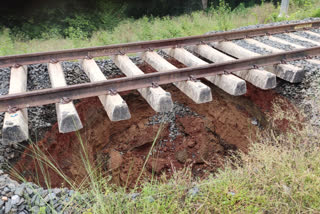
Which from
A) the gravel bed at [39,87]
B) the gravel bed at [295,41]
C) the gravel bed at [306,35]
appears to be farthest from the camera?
the gravel bed at [306,35]

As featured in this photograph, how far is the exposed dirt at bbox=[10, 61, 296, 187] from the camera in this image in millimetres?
4727

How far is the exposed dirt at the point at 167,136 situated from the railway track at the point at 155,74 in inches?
26.6

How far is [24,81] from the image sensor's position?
3746mm

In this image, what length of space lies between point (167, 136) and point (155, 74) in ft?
8.17

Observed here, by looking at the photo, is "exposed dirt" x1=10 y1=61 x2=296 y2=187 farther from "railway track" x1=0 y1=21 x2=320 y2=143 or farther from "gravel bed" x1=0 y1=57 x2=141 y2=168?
"railway track" x1=0 y1=21 x2=320 y2=143

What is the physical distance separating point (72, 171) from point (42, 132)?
73 centimetres

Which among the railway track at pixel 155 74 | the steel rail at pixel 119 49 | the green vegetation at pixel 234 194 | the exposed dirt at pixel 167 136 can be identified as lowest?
the exposed dirt at pixel 167 136

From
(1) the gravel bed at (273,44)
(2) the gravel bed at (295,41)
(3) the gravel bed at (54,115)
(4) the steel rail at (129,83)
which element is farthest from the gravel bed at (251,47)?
(2) the gravel bed at (295,41)

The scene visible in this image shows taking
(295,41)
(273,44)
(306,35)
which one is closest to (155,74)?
(273,44)

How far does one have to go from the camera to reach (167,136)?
5652 millimetres

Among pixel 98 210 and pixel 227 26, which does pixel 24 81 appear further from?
pixel 227 26

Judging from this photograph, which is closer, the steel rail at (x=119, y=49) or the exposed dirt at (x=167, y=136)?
the steel rail at (x=119, y=49)

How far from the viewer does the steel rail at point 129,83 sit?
2.95m

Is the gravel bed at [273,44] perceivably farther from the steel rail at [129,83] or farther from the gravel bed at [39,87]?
the gravel bed at [39,87]
